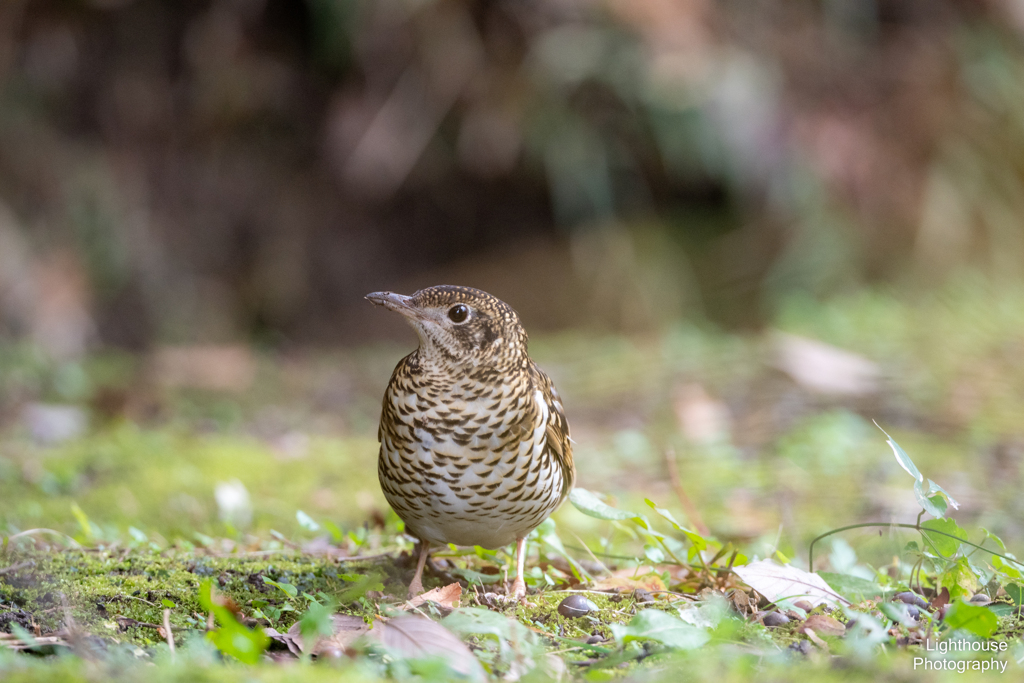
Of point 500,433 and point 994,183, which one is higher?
point 994,183

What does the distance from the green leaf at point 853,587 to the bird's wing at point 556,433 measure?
748 mm

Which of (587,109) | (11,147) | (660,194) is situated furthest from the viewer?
(660,194)

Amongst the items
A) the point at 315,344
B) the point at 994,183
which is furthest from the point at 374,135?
the point at 994,183

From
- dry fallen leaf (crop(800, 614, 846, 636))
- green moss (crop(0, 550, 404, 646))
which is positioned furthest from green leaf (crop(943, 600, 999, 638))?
green moss (crop(0, 550, 404, 646))

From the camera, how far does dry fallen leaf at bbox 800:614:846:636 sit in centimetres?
209

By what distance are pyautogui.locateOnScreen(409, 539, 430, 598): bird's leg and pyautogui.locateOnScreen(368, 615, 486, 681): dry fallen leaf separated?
629 mm

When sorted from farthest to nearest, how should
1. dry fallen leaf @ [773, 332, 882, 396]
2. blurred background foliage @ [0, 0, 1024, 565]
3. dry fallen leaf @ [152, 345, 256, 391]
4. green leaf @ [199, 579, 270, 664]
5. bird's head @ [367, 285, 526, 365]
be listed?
blurred background foliage @ [0, 0, 1024, 565], dry fallen leaf @ [152, 345, 256, 391], dry fallen leaf @ [773, 332, 882, 396], bird's head @ [367, 285, 526, 365], green leaf @ [199, 579, 270, 664]

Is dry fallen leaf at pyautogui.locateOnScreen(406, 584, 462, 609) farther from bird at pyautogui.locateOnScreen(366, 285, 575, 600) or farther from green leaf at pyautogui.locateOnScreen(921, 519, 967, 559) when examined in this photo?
green leaf at pyautogui.locateOnScreen(921, 519, 967, 559)

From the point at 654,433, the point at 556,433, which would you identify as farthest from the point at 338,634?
the point at 654,433

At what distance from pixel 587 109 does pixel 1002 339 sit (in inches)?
142

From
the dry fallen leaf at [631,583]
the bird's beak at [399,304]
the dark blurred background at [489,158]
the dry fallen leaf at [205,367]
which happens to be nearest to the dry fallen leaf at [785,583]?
the dry fallen leaf at [631,583]

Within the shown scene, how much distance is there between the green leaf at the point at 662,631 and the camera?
184 centimetres

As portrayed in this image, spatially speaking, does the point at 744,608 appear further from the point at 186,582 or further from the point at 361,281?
the point at 361,281

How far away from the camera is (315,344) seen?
8117 millimetres
